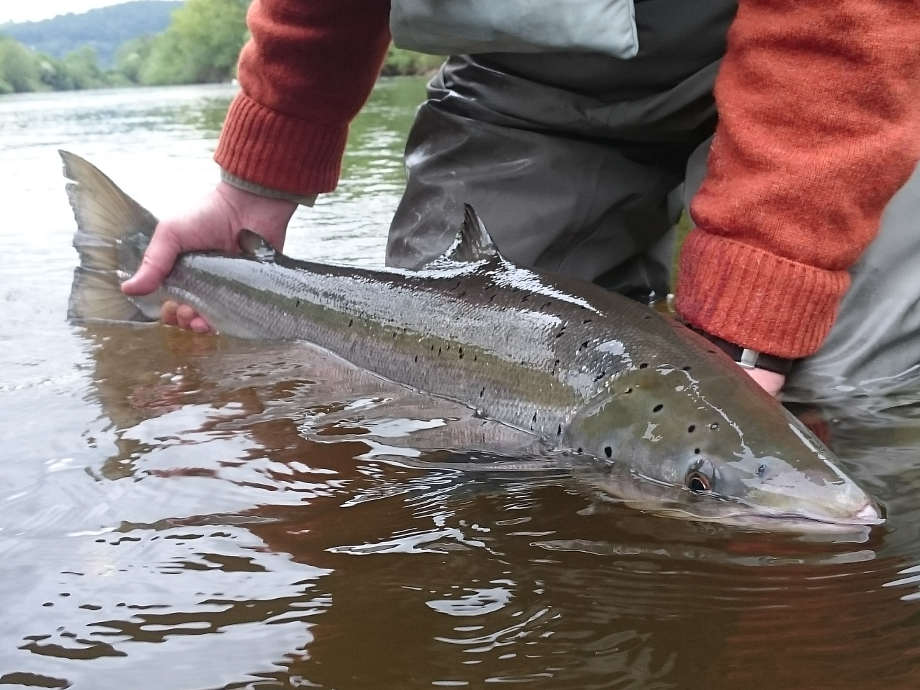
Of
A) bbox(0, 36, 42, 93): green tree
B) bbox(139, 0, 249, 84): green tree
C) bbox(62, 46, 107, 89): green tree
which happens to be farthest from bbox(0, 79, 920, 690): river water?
bbox(62, 46, 107, 89): green tree

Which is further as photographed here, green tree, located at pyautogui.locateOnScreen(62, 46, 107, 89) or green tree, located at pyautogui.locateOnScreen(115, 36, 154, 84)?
green tree, located at pyautogui.locateOnScreen(115, 36, 154, 84)

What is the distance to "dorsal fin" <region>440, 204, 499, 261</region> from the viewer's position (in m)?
2.62

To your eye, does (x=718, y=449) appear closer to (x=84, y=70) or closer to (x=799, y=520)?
(x=799, y=520)

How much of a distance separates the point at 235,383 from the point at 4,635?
55.6 inches

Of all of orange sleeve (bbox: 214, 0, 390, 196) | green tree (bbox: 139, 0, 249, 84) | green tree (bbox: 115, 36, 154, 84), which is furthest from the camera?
green tree (bbox: 115, 36, 154, 84)

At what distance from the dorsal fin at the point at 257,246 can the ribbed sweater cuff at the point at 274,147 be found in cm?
19

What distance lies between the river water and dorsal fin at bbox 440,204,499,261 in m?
0.43

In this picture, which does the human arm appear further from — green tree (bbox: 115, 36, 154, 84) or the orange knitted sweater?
green tree (bbox: 115, 36, 154, 84)

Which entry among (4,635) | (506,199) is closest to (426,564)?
(4,635)

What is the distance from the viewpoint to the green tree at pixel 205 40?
303 ft

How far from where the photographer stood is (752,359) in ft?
7.36

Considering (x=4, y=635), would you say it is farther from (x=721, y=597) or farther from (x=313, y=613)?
(x=721, y=597)

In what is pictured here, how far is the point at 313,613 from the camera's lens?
1478 millimetres

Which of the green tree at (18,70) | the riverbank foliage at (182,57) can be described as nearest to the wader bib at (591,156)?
the riverbank foliage at (182,57)
